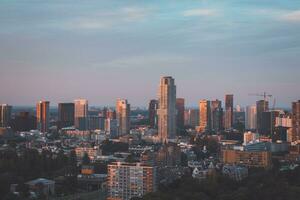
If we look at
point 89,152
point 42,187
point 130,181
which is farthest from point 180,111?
point 42,187

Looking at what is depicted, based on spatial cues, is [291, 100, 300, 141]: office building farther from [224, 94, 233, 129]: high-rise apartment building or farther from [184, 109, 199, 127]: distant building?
[184, 109, 199, 127]: distant building

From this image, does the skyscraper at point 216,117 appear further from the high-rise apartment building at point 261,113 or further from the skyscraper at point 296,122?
the skyscraper at point 296,122

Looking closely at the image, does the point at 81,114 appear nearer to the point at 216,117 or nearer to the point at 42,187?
the point at 216,117

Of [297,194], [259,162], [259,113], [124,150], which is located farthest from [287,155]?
[259,113]

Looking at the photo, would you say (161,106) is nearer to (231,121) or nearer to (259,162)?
(231,121)

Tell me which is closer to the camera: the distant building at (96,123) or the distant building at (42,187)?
the distant building at (42,187)

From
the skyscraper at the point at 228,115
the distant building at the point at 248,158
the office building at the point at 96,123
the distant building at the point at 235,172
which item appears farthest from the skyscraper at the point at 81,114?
the distant building at the point at 235,172
